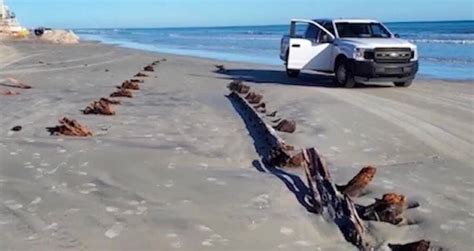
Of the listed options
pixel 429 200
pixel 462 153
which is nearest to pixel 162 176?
pixel 429 200

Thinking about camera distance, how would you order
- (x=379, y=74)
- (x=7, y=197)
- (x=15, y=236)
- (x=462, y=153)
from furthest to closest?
(x=379, y=74), (x=462, y=153), (x=7, y=197), (x=15, y=236)

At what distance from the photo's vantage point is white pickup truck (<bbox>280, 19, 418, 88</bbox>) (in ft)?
47.7

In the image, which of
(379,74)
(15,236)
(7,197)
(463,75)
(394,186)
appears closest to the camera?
(15,236)

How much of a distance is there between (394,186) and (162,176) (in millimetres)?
2103

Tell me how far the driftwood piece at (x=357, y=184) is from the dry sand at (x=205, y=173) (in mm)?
103

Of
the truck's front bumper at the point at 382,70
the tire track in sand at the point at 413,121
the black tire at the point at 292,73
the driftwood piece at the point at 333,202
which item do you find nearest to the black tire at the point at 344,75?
the truck's front bumper at the point at 382,70

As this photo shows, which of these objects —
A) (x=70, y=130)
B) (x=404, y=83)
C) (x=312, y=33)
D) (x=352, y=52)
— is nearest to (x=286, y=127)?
(x=70, y=130)

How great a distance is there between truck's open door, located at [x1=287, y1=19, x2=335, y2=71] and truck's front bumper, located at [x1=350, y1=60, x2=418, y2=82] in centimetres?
127

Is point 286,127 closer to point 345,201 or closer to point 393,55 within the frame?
point 345,201

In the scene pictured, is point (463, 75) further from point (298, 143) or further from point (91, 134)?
point (91, 134)

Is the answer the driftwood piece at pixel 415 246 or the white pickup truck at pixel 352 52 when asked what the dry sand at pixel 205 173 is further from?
the white pickup truck at pixel 352 52

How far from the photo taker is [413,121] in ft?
31.9

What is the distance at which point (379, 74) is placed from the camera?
14531mm

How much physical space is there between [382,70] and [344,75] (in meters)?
0.97
